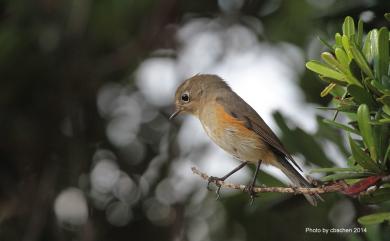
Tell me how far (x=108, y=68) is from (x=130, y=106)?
35cm

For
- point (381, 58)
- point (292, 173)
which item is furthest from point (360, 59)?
point (292, 173)

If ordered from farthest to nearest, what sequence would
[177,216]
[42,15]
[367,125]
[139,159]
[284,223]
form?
1. [42,15]
2. [139,159]
3. [284,223]
4. [177,216]
5. [367,125]

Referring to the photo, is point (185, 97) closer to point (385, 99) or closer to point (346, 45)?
point (346, 45)

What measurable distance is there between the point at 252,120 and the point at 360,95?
237 cm

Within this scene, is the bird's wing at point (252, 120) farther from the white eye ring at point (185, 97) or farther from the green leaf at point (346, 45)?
the green leaf at point (346, 45)

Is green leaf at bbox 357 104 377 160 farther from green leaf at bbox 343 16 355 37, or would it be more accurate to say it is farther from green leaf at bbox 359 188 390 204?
green leaf at bbox 343 16 355 37

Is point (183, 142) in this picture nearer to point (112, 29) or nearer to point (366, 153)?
point (112, 29)

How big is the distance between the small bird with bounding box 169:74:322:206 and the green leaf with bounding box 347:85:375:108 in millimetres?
1685

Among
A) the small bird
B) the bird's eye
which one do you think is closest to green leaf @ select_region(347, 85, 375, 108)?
the small bird

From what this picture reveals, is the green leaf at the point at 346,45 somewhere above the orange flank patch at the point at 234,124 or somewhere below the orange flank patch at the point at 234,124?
above

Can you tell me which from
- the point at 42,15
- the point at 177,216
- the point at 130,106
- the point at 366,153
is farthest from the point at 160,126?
the point at 366,153

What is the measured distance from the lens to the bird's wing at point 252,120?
4227mm

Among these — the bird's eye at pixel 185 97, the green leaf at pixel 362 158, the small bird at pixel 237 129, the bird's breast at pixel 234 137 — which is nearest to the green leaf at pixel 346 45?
the green leaf at pixel 362 158

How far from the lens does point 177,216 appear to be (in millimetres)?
4109
